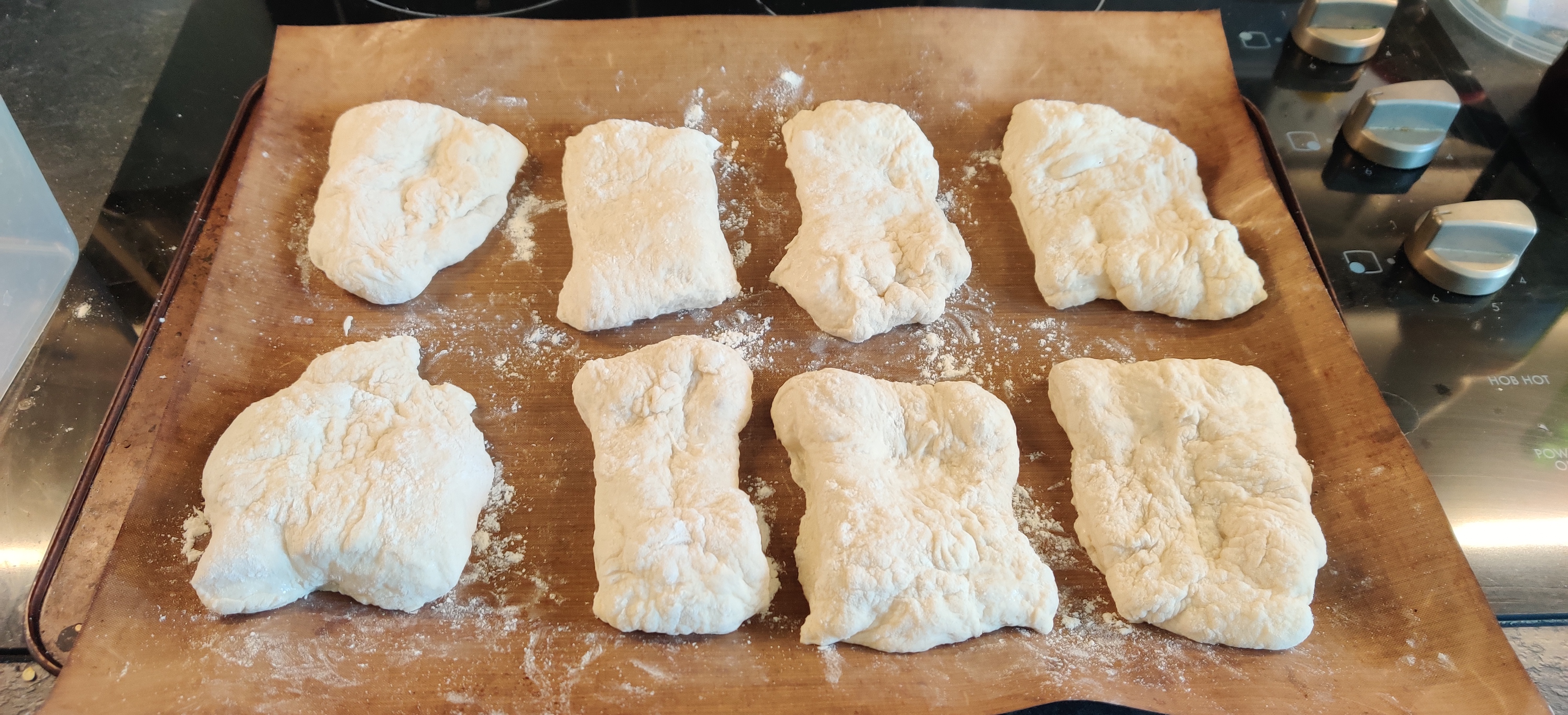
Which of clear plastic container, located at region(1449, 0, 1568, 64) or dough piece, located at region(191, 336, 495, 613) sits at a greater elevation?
clear plastic container, located at region(1449, 0, 1568, 64)

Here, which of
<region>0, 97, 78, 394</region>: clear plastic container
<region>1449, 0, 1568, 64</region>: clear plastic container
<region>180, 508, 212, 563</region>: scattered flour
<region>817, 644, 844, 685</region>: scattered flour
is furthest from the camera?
<region>1449, 0, 1568, 64</region>: clear plastic container

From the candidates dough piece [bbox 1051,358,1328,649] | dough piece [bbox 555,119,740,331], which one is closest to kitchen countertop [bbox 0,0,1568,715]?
dough piece [bbox 1051,358,1328,649]

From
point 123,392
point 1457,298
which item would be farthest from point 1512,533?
point 123,392

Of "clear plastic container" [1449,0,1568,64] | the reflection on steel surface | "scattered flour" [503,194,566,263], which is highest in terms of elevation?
"clear plastic container" [1449,0,1568,64]

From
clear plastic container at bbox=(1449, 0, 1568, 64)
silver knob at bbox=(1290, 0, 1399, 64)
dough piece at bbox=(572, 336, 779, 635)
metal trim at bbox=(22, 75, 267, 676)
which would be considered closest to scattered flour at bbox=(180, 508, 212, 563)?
metal trim at bbox=(22, 75, 267, 676)

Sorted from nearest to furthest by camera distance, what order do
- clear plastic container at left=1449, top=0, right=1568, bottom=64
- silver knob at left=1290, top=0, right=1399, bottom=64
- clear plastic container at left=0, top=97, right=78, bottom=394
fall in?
1. clear plastic container at left=0, top=97, right=78, bottom=394
2. silver knob at left=1290, top=0, right=1399, bottom=64
3. clear plastic container at left=1449, top=0, right=1568, bottom=64

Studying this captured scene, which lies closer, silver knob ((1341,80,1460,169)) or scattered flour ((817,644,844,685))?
scattered flour ((817,644,844,685))

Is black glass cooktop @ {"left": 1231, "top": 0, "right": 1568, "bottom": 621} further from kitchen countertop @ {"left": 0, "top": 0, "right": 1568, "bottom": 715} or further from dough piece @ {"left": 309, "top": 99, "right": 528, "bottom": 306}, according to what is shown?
dough piece @ {"left": 309, "top": 99, "right": 528, "bottom": 306}
